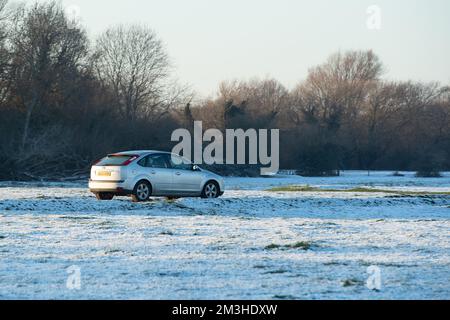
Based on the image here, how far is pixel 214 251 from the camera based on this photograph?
40.6 feet

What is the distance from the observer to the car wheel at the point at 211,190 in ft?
80.5

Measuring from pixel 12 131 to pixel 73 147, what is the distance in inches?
183

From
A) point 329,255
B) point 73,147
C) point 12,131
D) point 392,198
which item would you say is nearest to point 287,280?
point 329,255

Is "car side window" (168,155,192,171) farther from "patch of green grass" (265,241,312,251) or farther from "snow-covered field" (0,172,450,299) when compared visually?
"patch of green grass" (265,241,312,251)

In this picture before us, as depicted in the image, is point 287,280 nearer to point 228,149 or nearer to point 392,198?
point 392,198

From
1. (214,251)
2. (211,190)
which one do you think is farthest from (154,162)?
(214,251)

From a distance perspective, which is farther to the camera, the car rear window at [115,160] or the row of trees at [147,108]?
the row of trees at [147,108]

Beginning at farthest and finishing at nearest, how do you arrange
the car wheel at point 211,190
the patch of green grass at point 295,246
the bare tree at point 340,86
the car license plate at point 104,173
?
the bare tree at point 340,86
the car wheel at point 211,190
the car license plate at point 104,173
the patch of green grass at point 295,246

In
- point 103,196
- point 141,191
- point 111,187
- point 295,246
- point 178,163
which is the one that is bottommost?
point 295,246

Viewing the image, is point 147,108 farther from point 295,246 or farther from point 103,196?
point 295,246

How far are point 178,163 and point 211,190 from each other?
1579 mm

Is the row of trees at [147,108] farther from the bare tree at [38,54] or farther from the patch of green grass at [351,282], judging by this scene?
the patch of green grass at [351,282]

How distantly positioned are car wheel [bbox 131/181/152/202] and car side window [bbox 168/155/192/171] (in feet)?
3.73

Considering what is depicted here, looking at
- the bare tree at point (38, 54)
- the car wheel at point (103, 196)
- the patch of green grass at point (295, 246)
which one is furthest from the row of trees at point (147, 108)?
the patch of green grass at point (295, 246)
